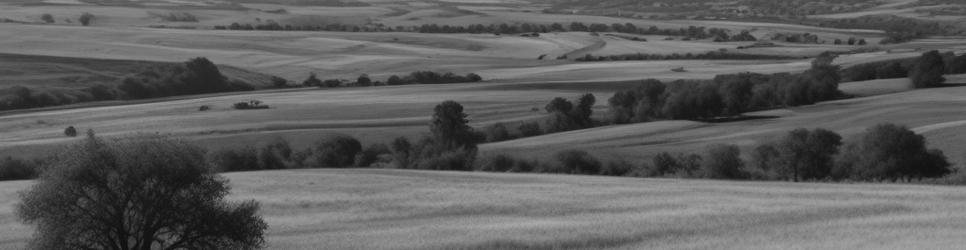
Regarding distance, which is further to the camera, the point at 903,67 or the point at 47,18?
the point at 47,18

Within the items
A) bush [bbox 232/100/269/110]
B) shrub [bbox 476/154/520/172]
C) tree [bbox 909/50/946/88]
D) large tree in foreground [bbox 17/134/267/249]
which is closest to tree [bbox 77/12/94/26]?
bush [bbox 232/100/269/110]

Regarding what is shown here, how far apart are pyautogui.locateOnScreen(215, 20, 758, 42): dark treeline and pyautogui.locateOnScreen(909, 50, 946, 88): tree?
56873 mm

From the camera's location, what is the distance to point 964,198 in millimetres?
32094

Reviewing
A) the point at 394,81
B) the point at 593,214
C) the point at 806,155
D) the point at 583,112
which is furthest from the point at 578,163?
the point at 394,81

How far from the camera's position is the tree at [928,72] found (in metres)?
81.6

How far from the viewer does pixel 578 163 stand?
5444cm

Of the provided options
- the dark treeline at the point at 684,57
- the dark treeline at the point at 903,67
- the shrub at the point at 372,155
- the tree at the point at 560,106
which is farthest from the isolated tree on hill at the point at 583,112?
the dark treeline at the point at 684,57

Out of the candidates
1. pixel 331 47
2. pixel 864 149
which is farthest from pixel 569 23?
pixel 864 149

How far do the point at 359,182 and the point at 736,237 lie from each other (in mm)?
18300

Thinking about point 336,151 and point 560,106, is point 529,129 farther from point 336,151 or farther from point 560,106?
point 336,151

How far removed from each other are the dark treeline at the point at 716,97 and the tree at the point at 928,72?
4739mm

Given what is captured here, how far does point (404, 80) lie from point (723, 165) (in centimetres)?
5404

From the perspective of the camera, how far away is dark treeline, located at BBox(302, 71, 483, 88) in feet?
329

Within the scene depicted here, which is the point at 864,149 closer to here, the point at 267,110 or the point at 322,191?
the point at 322,191
